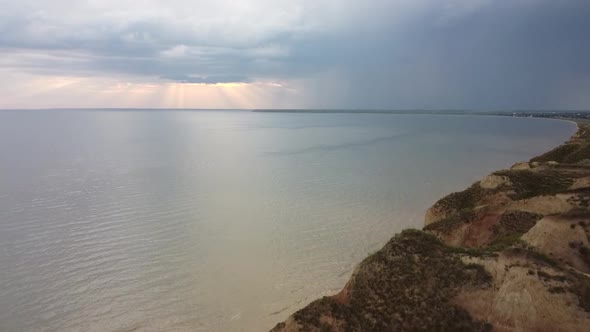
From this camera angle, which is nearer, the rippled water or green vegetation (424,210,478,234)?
the rippled water

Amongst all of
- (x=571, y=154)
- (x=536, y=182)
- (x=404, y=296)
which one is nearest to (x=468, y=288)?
(x=404, y=296)

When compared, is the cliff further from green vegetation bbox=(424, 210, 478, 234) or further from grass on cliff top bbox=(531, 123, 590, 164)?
grass on cliff top bbox=(531, 123, 590, 164)

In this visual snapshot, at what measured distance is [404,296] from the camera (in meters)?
15.7

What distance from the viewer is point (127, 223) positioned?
127ft

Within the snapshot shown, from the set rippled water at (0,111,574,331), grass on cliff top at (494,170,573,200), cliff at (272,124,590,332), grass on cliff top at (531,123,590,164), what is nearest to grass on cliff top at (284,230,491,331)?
cliff at (272,124,590,332)

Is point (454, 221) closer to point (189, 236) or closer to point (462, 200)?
point (462, 200)

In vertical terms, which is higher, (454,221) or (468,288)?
(468,288)

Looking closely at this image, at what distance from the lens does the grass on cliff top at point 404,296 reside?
589 inches

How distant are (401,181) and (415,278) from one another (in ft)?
146

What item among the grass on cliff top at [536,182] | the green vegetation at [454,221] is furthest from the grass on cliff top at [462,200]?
the green vegetation at [454,221]

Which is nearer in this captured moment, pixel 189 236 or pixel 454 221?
pixel 454 221

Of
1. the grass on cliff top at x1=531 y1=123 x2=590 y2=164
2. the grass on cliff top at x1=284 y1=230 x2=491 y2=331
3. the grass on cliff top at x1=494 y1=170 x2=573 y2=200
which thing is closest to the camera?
the grass on cliff top at x1=284 y1=230 x2=491 y2=331

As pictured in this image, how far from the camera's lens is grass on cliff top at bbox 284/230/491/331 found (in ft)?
49.1

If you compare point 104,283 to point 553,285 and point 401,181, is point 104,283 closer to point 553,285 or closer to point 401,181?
point 553,285
